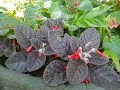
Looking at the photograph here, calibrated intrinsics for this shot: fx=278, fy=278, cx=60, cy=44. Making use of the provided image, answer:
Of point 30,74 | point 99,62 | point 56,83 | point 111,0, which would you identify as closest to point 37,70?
point 30,74

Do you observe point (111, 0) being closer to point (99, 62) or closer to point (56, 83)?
point (99, 62)

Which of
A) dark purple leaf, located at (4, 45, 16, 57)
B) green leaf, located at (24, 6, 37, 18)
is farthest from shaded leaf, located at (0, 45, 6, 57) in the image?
green leaf, located at (24, 6, 37, 18)

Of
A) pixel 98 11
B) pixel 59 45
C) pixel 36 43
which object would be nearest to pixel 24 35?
pixel 36 43

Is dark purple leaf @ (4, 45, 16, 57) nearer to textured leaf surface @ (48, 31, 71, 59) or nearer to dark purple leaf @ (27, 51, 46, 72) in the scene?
dark purple leaf @ (27, 51, 46, 72)

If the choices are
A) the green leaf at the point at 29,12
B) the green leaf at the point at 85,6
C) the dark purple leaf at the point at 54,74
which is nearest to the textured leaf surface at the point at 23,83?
the dark purple leaf at the point at 54,74

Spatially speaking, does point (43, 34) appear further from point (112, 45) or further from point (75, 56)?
→ point (112, 45)

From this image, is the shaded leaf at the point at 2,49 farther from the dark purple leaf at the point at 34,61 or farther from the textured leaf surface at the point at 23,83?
the dark purple leaf at the point at 34,61
